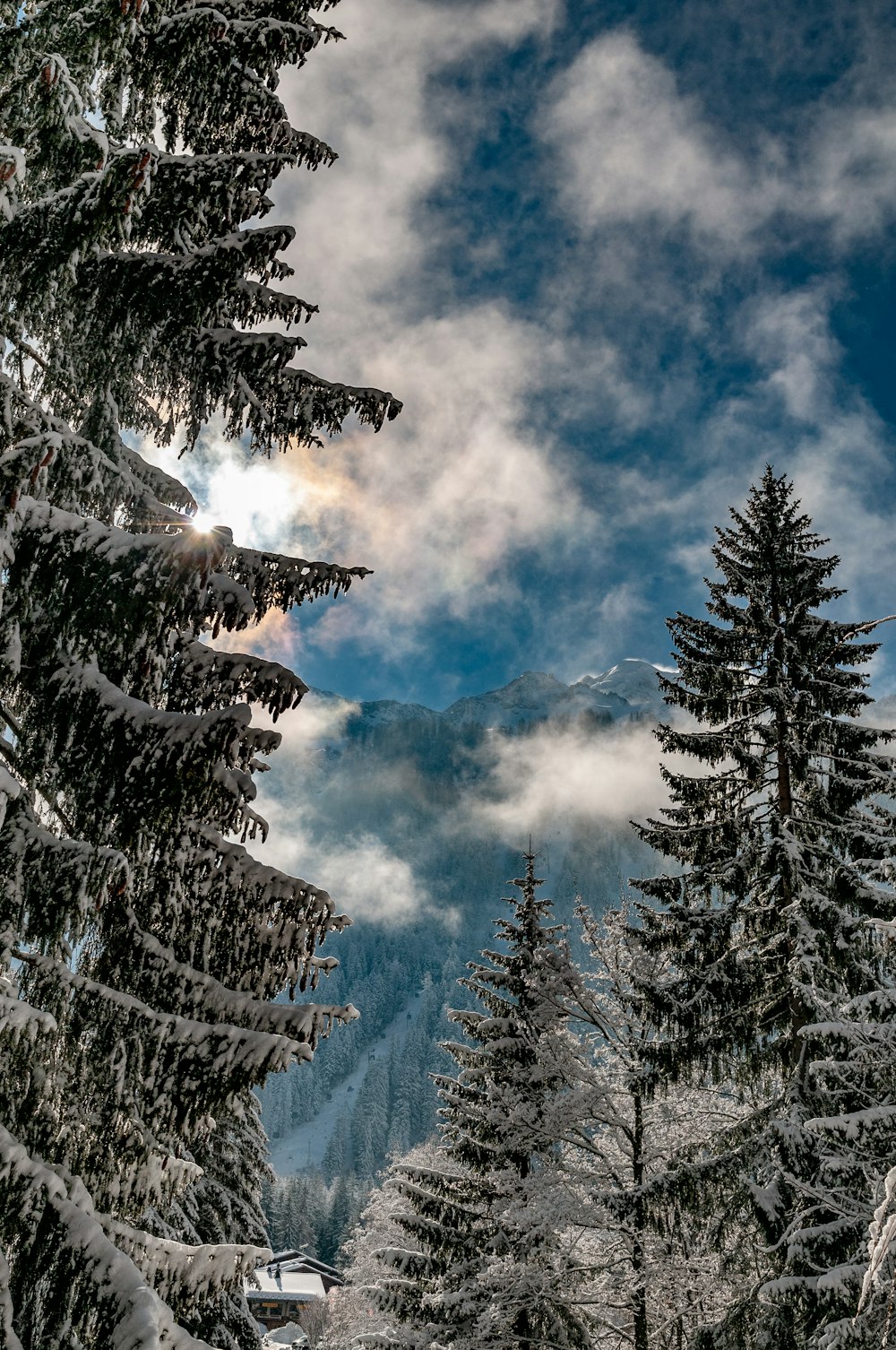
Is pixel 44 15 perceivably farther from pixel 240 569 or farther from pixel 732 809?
pixel 732 809

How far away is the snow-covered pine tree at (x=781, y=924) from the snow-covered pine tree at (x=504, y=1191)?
2.30 m

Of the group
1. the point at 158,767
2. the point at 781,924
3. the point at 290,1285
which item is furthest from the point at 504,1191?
the point at 290,1285

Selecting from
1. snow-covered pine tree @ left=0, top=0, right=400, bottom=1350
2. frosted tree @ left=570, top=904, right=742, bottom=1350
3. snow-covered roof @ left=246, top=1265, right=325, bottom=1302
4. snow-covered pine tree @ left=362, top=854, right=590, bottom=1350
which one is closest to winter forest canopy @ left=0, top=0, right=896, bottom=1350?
snow-covered pine tree @ left=0, top=0, right=400, bottom=1350

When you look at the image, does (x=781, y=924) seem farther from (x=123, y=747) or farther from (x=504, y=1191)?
(x=123, y=747)

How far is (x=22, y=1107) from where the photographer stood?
147 inches

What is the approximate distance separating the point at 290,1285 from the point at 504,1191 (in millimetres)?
73976

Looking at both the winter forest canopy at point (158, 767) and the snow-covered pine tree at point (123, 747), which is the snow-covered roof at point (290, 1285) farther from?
the snow-covered pine tree at point (123, 747)

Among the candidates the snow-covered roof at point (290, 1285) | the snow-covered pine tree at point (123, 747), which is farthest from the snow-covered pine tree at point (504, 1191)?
the snow-covered roof at point (290, 1285)

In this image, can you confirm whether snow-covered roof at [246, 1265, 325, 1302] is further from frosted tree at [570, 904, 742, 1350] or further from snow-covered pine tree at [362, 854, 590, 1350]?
frosted tree at [570, 904, 742, 1350]

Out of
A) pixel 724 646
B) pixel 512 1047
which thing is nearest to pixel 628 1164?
pixel 512 1047

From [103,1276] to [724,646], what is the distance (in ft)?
34.9

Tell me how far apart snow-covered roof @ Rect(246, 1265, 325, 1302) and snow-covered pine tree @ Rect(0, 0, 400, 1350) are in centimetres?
7585

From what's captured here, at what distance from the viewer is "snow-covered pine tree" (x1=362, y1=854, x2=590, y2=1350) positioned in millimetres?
11156

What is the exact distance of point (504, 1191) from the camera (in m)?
12.2
